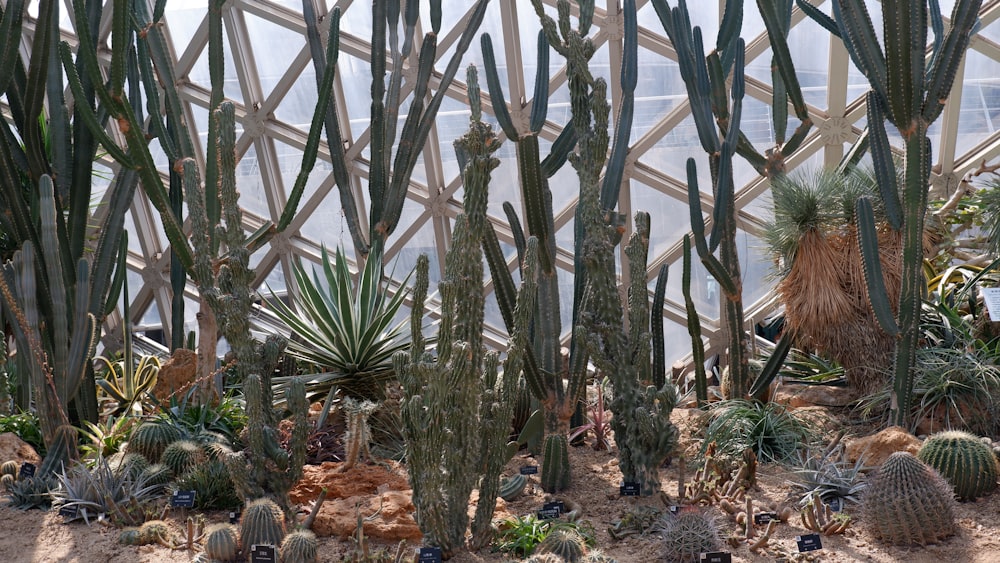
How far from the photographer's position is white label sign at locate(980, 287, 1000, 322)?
6.15 m

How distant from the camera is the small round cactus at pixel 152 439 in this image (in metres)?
5.51

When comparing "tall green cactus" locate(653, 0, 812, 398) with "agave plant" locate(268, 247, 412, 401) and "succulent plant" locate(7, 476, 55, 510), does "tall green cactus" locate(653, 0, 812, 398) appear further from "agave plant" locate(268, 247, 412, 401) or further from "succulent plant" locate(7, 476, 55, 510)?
"succulent plant" locate(7, 476, 55, 510)

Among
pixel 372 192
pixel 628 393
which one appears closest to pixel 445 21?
pixel 372 192

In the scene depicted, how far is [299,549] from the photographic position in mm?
4168

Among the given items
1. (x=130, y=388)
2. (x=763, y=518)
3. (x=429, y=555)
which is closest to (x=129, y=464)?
(x=130, y=388)

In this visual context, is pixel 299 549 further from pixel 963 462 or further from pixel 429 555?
pixel 963 462

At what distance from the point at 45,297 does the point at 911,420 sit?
228 inches

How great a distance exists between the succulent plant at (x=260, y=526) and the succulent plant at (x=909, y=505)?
2.97 m

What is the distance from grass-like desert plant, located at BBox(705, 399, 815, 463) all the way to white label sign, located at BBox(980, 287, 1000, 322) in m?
1.49

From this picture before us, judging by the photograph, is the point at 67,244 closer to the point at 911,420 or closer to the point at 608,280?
the point at 608,280

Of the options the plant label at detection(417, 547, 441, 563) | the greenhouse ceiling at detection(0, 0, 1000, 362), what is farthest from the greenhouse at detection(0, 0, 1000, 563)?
the greenhouse ceiling at detection(0, 0, 1000, 362)

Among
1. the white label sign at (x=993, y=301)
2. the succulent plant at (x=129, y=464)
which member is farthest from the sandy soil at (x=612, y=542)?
the white label sign at (x=993, y=301)

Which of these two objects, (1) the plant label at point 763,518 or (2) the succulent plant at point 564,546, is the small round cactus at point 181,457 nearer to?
(2) the succulent plant at point 564,546

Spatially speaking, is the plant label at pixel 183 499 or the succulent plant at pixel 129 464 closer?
Result: the plant label at pixel 183 499
